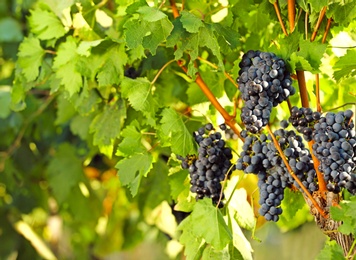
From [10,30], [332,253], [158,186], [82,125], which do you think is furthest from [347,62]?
[10,30]

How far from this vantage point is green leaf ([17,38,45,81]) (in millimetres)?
1498

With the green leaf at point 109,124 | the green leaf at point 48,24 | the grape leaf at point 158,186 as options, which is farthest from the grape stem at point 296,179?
the grape leaf at point 158,186

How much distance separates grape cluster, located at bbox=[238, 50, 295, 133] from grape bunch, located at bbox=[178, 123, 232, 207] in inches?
4.8

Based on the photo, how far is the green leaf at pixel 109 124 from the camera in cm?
147

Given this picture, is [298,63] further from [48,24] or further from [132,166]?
[48,24]

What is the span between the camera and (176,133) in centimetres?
123

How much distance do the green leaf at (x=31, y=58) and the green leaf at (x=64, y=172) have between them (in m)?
0.83

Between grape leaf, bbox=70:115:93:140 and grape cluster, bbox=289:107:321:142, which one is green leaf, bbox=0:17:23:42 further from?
grape cluster, bbox=289:107:321:142

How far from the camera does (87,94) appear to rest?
4.71ft

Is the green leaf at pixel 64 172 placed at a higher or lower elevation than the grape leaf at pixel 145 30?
lower

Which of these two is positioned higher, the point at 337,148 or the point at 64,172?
the point at 337,148

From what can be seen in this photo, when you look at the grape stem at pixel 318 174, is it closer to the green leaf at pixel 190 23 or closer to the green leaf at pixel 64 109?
the green leaf at pixel 190 23

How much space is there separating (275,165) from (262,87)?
5.1 inches

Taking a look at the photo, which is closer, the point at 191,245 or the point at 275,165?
the point at 275,165
